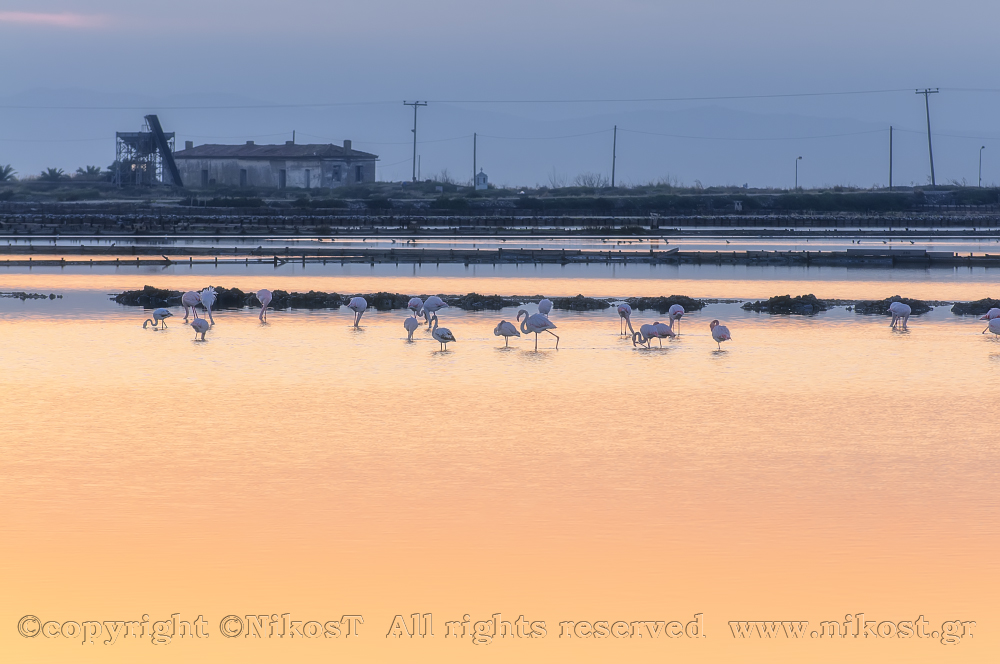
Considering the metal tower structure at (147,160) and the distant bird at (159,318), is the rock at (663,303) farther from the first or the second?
the metal tower structure at (147,160)

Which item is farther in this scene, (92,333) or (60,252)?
(60,252)

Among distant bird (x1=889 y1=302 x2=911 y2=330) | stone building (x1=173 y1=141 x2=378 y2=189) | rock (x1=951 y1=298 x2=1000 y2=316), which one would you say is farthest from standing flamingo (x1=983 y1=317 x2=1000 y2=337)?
stone building (x1=173 y1=141 x2=378 y2=189)

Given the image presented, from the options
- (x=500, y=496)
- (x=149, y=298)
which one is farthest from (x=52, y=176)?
(x=500, y=496)

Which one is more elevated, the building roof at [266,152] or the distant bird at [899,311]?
the building roof at [266,152]

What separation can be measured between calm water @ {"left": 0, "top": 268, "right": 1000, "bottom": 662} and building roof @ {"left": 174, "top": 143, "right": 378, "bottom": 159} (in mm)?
76670

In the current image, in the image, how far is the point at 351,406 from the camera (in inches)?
531

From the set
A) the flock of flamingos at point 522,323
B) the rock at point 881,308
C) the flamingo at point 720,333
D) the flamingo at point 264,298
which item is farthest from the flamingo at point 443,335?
the rock at point 881,308

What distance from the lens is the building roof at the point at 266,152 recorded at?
305 feet

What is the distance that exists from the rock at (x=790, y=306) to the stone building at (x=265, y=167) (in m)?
69.7

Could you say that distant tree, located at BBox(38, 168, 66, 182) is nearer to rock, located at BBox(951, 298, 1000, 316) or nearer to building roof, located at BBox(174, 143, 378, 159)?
building roof, located at BBox(174, 143, 378, 159)

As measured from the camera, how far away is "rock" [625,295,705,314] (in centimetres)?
2526

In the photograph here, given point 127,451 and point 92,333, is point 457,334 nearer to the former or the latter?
point 92,333

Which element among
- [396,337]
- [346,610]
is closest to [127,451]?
[346,610]

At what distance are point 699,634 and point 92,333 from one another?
52.0 ft
